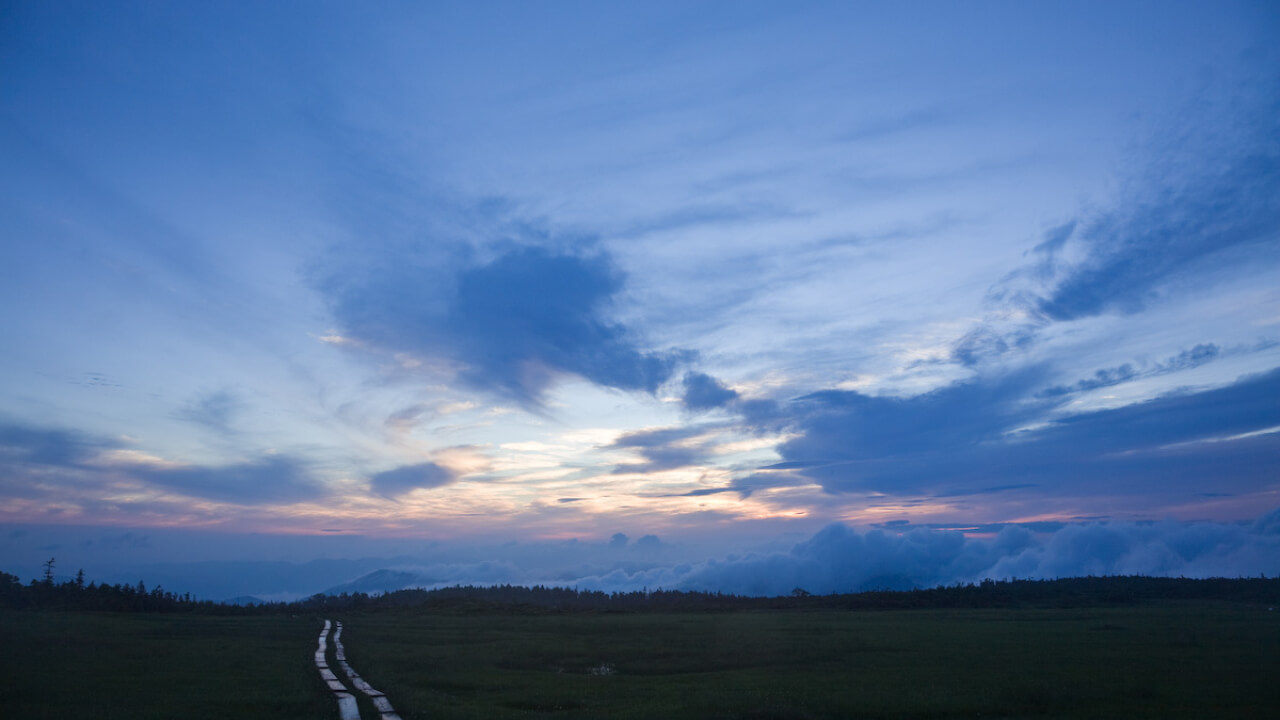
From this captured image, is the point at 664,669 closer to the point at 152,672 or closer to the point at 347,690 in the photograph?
the point at 347,690

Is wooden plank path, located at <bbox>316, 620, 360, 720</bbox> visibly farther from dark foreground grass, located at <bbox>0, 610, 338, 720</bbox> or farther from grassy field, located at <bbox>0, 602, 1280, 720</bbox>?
grassy field, located at <bbox>0, 602, 1280, 720</bbox>

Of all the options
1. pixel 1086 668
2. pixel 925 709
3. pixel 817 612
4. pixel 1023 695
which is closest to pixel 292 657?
pixel 925 709

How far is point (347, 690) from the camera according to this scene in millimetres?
24125

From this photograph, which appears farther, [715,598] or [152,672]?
[715,598]

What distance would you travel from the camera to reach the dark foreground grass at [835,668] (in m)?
23.1

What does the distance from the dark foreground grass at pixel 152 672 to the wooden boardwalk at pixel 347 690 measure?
439 millimetres

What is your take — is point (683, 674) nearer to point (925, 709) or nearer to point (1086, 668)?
point (925, 709)

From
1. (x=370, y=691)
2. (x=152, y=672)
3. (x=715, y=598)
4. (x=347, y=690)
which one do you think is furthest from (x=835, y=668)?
(x=715, y=598)

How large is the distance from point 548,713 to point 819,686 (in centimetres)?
1158

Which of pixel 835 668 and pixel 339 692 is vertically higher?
pixel 339 692

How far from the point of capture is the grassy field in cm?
2238

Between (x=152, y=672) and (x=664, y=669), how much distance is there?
21.9 m

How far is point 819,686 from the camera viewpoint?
27672 millimetres

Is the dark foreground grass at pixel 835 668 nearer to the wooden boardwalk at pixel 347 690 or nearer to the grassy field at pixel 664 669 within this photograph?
the grassy field at pixel 664 669
